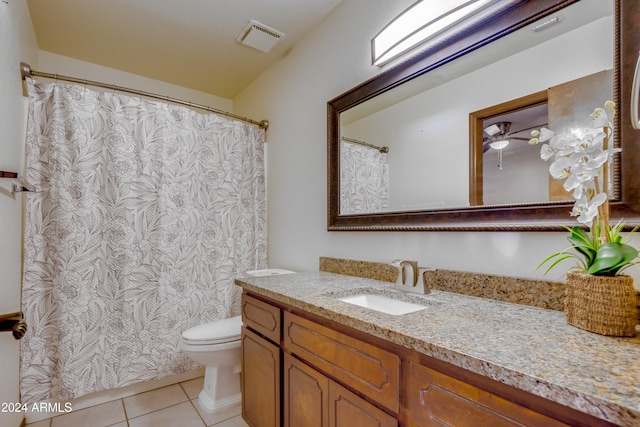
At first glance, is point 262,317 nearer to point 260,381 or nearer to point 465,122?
point 260,381

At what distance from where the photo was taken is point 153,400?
6.54ft

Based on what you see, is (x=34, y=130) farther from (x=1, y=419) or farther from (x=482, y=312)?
(x=482, y=312)

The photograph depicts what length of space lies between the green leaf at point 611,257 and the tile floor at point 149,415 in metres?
1.87

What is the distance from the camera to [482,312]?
36.9 inches

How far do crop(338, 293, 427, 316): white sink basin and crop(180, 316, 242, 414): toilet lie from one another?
2.86ft

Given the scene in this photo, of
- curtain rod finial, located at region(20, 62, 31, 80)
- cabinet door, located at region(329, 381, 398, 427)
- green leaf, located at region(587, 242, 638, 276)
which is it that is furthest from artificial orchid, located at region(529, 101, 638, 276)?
curtain rod finial, located at region(20, 62, 31, 80)

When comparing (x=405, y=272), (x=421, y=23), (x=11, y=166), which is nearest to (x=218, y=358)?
(x=405, y=272)

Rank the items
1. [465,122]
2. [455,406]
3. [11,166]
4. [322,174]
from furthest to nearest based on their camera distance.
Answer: [322,174] → [11,166] → [465,122] → [455,406]

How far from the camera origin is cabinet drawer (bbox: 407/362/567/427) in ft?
1.84

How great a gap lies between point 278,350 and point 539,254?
105 centimetres

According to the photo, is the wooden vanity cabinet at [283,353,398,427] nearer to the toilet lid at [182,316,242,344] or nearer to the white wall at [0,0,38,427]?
the toilet lid at [182,316,242,344]

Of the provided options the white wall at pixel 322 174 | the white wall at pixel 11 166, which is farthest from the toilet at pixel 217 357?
the white wall at pixel 11 166

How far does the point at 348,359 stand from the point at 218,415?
139 cm

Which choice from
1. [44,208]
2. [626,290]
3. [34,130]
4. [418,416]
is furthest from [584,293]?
[34,130]
